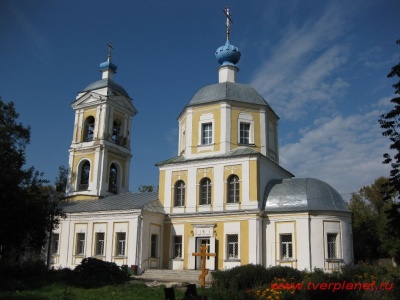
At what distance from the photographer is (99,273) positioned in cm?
1869

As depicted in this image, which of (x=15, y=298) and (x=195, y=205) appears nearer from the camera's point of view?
(x=15, y=298)

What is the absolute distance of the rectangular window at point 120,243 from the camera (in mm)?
26016

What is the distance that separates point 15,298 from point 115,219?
13652 millimetres

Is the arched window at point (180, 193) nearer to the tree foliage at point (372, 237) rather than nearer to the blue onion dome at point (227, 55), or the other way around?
the blue onion dome at point (227, 55)

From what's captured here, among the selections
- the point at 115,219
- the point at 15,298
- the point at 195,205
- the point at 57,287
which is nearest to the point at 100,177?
the point at 115,219

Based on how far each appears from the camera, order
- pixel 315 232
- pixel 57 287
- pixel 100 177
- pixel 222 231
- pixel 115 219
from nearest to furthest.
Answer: pixel 57 287 → pixel 315 232 → pixel 222 231 → pixel 115 219 → pixel 100 177

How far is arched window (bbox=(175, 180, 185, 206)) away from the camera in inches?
1059

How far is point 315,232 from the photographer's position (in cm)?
2308

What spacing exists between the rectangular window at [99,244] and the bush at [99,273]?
7.61 metres

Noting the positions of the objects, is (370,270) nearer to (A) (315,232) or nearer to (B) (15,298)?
(A) (315,232)

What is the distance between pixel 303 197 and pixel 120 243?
11.0m

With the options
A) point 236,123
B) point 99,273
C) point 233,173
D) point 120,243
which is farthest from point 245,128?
point 99,273

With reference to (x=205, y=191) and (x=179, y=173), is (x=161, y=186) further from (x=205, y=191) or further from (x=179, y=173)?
(x=205, y=191)

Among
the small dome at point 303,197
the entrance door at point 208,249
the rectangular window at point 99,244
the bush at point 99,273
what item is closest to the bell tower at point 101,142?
the rectangular window at point 99,244
